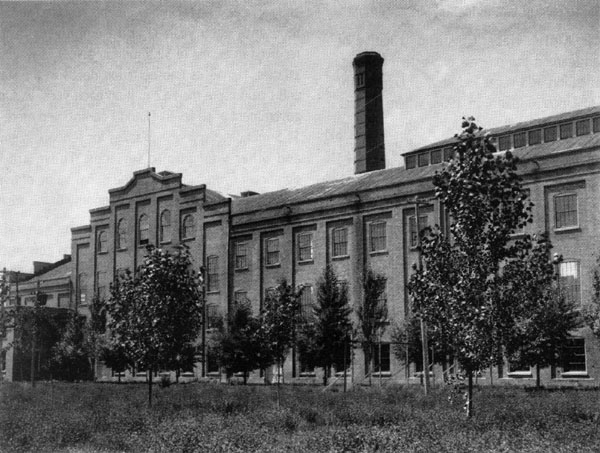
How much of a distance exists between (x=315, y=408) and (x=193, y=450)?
7813mm

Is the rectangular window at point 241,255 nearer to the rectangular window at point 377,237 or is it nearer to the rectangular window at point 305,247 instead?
the rectangular window at point 305,247

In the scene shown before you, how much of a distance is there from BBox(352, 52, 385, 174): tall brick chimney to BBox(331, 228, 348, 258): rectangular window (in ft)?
27.4

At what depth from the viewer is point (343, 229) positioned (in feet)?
144

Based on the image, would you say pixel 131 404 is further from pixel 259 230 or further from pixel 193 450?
pixel 259 230

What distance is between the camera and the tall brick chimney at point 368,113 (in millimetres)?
51625

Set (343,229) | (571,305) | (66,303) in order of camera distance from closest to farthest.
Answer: (571,305), (343,229), (66,303)

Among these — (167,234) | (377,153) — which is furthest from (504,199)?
(167,234)

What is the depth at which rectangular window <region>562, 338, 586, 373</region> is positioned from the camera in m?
34.6

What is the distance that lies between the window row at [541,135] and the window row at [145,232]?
1688cm

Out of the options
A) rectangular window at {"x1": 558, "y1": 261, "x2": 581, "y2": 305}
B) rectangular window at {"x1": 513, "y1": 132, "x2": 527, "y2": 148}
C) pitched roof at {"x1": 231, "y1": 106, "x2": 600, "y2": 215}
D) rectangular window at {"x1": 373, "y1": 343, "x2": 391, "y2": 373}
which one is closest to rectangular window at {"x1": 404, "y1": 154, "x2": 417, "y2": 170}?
pitched roof at {"x1": 231, "y1": 106, "x2": 600, "y2": 215}

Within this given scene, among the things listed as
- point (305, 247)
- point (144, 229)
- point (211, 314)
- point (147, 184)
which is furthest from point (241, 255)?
point (147, 184)

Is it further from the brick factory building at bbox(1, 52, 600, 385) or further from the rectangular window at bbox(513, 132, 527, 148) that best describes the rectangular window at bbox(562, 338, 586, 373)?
the rectangular window at bbox(513, 132, 527, 148)

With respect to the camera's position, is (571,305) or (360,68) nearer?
(571,305)

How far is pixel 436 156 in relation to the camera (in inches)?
1716
